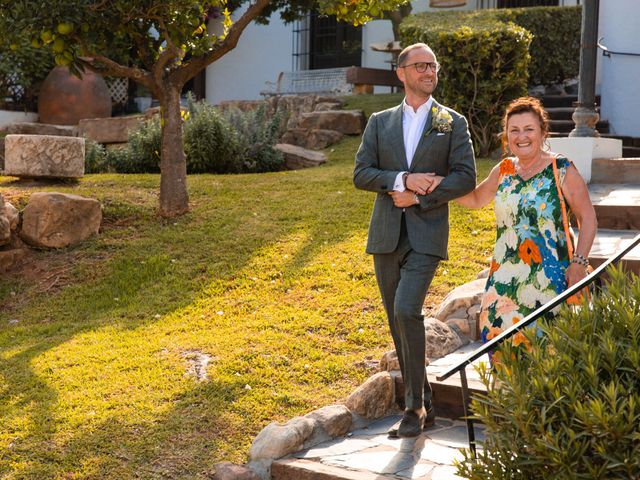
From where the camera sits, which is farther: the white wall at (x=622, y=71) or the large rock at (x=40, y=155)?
the white wall at (x=622, y=71)

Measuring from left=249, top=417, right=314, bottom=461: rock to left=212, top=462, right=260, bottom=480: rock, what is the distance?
0.14 metres

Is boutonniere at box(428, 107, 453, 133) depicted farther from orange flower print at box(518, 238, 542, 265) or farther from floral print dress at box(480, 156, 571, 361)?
orange flower print at box(518, 238, 542, 265)

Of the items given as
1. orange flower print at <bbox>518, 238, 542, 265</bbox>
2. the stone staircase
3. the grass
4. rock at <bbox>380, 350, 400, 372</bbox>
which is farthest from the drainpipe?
orange flower print at <bbox>518, 238, 542, 265</bbox>

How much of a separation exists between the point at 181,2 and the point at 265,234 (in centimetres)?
225

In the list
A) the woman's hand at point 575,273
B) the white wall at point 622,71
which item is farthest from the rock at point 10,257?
the white wall at point 622,71

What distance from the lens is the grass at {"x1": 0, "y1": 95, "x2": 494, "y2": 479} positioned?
16.5 feet

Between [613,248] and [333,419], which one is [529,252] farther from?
[613,248]

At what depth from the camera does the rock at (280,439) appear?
477cm

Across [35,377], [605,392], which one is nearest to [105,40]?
[35,377]

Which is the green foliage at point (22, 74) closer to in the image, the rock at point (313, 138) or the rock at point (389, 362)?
the rock at point (313, 138)

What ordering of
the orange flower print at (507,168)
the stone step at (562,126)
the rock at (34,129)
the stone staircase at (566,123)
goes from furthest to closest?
the rock at (34,129) → the stone step at (562,126) → the stone staircase at (566,123) → the orange flower print at (507,168)

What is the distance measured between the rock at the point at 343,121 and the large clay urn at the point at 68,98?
5345 millimetres

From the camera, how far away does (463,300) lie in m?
6.22

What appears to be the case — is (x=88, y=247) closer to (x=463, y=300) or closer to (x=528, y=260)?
(x=463, y=300)
